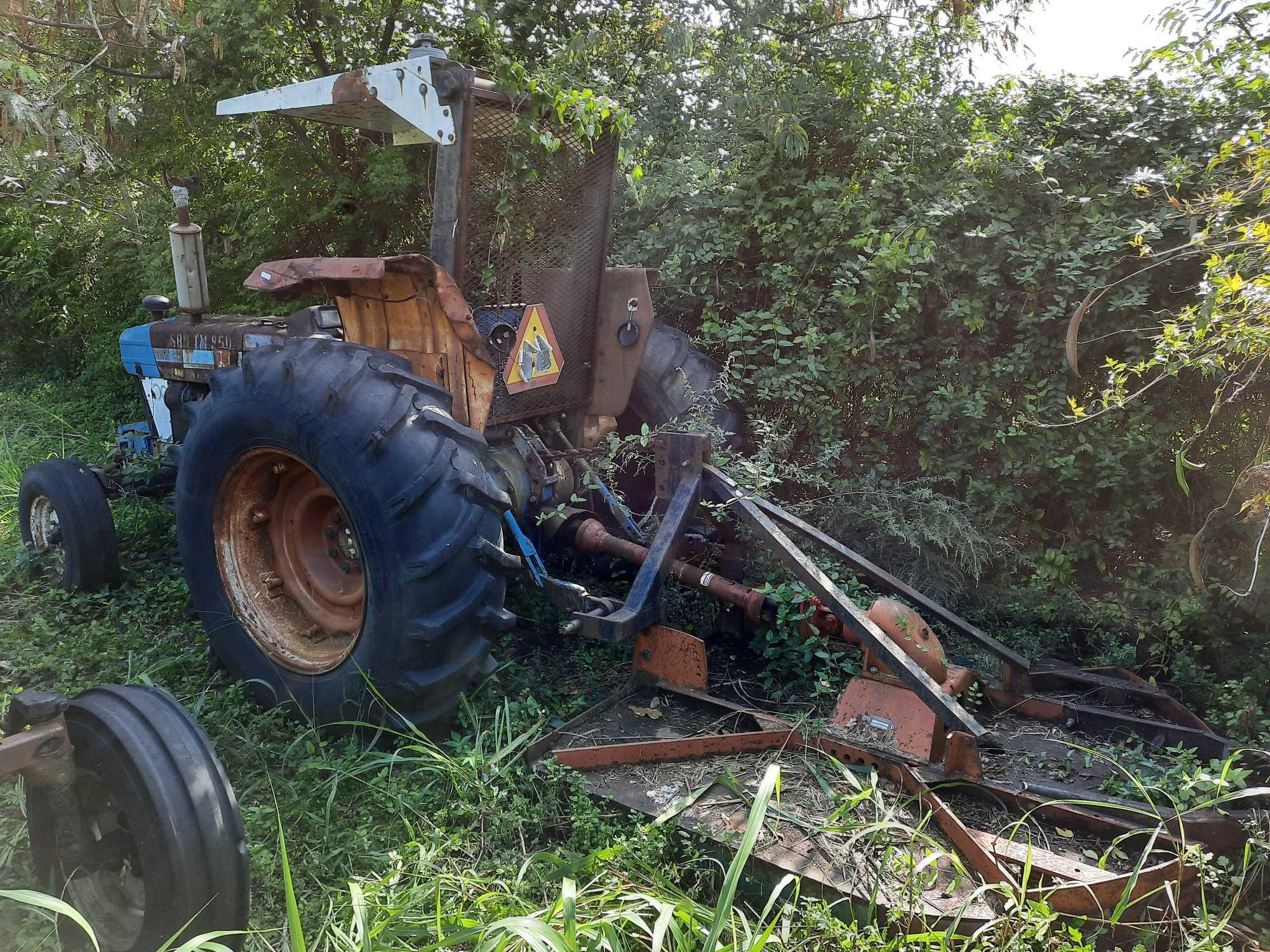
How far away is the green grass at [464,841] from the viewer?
A: 1855mm

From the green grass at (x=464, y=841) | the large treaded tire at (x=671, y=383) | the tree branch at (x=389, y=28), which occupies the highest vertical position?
the tree branch at (x=389, y=28)

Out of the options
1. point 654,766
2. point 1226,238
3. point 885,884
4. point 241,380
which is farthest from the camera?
point 1226,238

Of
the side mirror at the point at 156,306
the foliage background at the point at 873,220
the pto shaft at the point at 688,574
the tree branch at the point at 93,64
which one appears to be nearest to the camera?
the pto shaft at the point at 688,574

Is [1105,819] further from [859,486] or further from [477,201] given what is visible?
[477,201]

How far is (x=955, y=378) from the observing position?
409cm

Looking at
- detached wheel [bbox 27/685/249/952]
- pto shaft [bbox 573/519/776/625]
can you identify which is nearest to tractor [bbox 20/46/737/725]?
pto shaft [bbox 573/519/776/625]

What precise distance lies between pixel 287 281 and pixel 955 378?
2.87 m

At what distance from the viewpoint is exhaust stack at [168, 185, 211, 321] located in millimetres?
3908

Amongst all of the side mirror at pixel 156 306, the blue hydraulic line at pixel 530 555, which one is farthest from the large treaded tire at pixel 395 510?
the side mirror at pixel 156 306

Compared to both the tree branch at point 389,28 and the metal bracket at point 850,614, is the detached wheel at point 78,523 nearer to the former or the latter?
the metal bracket at point 850,614

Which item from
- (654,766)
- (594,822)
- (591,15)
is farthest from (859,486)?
(591,15)

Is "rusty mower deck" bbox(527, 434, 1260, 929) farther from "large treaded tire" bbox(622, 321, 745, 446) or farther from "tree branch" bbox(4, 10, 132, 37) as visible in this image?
"tree branch" bbox(4, 10, 132, 37)

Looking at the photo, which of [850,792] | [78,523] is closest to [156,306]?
[78,523]

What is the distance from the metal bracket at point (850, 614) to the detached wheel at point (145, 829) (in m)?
1.61
